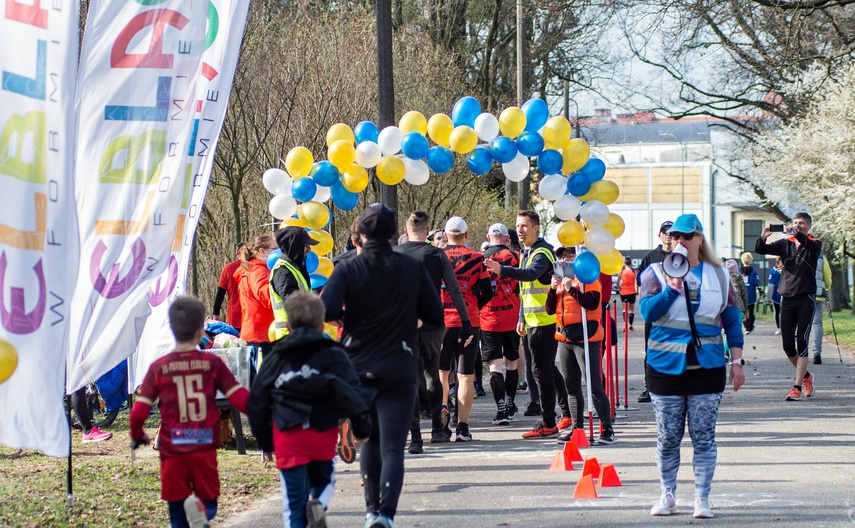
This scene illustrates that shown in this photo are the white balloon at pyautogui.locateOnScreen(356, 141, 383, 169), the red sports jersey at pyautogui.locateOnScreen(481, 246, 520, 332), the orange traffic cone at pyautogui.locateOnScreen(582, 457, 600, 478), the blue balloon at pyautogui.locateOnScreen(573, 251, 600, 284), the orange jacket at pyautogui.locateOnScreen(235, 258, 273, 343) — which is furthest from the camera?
the red sports jersey at pyautogui.locateOnScreen(481, 246, 520, 332)

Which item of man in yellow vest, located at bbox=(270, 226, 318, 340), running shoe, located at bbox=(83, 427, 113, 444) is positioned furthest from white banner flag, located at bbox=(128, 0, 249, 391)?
running shoe, located at bbox=(83, 427, 113, 444)

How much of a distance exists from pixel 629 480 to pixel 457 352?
3.26 m

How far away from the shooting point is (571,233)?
10516mm

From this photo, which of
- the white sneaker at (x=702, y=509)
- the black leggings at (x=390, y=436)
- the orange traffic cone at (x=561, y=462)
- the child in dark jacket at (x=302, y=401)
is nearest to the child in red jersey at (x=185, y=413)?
the child in dark jacket at (x=302, y=401)

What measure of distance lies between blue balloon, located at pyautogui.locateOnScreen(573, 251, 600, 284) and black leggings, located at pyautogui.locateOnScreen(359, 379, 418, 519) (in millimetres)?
3822

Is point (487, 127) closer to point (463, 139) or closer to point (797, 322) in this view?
point (463, 139)

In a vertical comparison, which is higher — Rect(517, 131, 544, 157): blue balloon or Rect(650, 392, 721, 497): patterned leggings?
Rect(517, 131, 544, 157): blue balloon

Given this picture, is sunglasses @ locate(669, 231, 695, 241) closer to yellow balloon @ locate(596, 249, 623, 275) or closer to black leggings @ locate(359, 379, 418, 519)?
black leggings @ locate(359, 379, 418, 519)

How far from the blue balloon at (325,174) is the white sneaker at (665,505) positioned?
15.3ft

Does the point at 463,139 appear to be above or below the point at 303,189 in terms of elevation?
above

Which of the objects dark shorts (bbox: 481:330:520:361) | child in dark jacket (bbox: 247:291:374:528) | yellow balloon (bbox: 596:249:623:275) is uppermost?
yellow balloon (bbox: 596:249:623:275)

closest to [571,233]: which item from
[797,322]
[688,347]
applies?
[688,347]

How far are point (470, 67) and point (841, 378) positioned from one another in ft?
64.3

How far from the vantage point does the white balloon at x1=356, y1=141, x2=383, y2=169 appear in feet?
35.2
